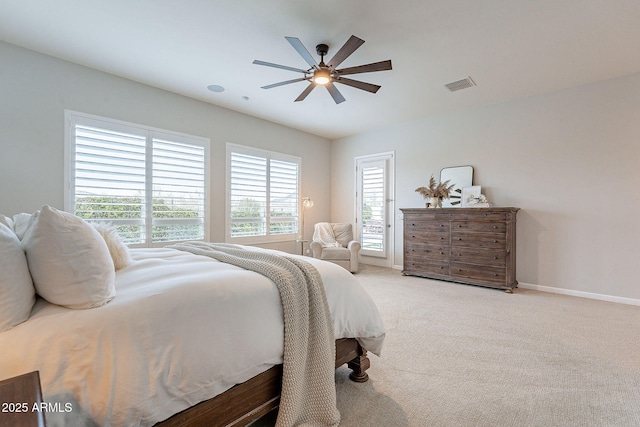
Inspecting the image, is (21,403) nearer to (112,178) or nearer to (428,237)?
(112,178)

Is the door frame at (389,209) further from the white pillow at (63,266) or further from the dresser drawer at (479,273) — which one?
the white pillow at (63,266)

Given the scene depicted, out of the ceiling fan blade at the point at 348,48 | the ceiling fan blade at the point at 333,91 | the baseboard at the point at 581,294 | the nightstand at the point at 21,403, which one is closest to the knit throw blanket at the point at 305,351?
the nightstand at the point at 21,403

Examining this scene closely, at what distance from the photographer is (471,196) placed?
4.73 metres

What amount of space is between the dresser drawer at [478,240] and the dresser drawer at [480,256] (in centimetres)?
6

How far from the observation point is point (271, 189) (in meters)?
5.54

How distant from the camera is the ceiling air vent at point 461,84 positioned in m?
3.79

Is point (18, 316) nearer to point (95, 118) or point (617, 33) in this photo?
point (95, 118)

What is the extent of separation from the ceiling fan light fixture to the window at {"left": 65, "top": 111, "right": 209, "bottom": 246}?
2429mm

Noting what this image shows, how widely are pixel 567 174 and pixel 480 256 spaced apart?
161cm

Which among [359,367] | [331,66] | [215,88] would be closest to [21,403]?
[359,367]

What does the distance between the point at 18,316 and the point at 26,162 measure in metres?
3.15

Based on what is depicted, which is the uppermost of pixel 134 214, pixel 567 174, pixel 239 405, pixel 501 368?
pixel 567 174

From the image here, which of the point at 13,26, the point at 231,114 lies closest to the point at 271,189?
the point at 231,114

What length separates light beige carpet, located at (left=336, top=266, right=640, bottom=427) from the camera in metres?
1.64
